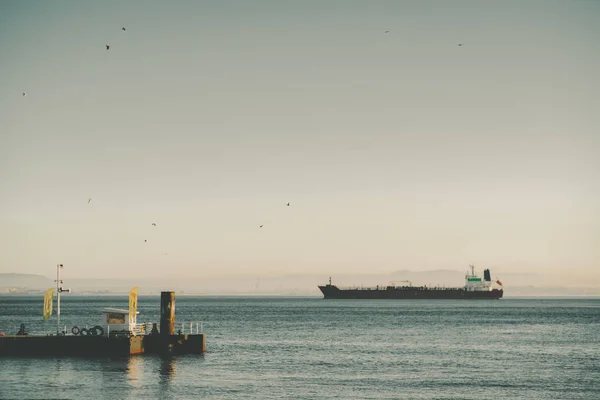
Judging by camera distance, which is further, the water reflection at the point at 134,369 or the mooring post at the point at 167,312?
the mooring post at the point at 167,312

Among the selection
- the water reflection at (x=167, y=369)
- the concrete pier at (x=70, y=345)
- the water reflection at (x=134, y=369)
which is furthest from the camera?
the concrete pier at (x=70, y=345)

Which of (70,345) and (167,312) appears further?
(167,312)

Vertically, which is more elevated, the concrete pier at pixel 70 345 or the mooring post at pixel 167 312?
the mooring post at pixel 167 312

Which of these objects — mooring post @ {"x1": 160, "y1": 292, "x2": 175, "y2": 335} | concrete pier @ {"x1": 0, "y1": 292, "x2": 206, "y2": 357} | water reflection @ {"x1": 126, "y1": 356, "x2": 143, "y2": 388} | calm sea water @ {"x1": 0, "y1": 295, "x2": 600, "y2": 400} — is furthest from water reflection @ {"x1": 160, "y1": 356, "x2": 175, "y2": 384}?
mooring post @ {"x1": 160, "y1": 292, "x2": 175, "y2": 335}

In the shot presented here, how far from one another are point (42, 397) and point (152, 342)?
860 inches

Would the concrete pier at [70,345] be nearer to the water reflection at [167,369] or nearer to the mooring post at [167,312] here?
the water reflection at [167,369]

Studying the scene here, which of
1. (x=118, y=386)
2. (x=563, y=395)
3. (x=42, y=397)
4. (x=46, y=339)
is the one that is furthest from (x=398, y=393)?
(x=46, y=339)

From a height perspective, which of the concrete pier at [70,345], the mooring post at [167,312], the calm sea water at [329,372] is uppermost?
the mooring post at [167,312]

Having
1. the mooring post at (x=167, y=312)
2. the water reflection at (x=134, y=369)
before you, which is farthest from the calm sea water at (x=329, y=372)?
the mooring post at (x=167, y=312)

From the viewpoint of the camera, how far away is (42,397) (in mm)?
43281

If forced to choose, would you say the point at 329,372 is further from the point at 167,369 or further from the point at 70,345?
the point at 70,345

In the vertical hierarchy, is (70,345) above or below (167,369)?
above

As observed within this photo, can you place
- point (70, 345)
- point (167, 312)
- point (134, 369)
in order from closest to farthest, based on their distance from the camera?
point (134, 369)
point (70, 345)
point (167, 312)

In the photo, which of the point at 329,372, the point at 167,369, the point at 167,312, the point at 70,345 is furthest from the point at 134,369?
the point at 329,372
